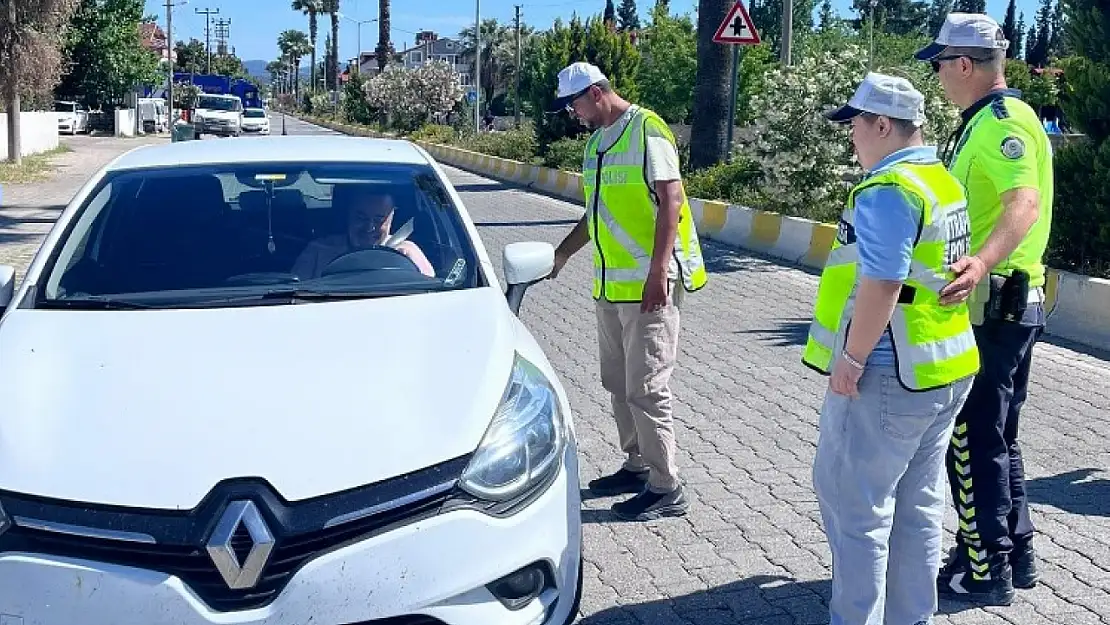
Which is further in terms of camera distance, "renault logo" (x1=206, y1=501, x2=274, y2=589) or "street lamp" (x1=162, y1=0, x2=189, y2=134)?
"street lamp" (x1=162, y1=0, x2=189, y2=134)

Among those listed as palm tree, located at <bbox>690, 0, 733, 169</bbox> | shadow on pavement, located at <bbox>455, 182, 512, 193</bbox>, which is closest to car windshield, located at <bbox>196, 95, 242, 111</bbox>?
shadow on pavement, located at <bbox>455, 182, 512, 193</bbox>

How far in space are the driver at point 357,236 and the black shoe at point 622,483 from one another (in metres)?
1.46

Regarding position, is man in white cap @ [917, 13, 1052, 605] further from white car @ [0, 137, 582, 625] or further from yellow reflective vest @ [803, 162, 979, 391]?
white car @ [0, 137, 582, 625]

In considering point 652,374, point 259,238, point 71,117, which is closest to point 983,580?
point 652,374

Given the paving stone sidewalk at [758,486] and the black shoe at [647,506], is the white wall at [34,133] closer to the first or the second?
the paving stone sidewalk at [758,486]

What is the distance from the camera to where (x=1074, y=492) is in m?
5.31

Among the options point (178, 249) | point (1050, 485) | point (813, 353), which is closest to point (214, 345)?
point (178, 249)

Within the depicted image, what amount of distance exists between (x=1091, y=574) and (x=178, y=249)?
137 inches

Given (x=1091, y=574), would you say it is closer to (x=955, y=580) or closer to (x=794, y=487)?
(x=955, y=580)

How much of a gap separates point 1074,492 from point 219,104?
48702 millimetres

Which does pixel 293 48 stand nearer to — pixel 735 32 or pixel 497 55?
pixel 497 55

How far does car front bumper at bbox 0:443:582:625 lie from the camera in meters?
2.79

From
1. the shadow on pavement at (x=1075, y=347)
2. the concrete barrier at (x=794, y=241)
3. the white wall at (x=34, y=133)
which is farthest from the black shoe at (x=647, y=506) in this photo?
the white wall at (x=34, y=133)

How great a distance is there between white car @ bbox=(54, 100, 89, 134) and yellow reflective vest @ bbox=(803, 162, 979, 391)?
4931cm
